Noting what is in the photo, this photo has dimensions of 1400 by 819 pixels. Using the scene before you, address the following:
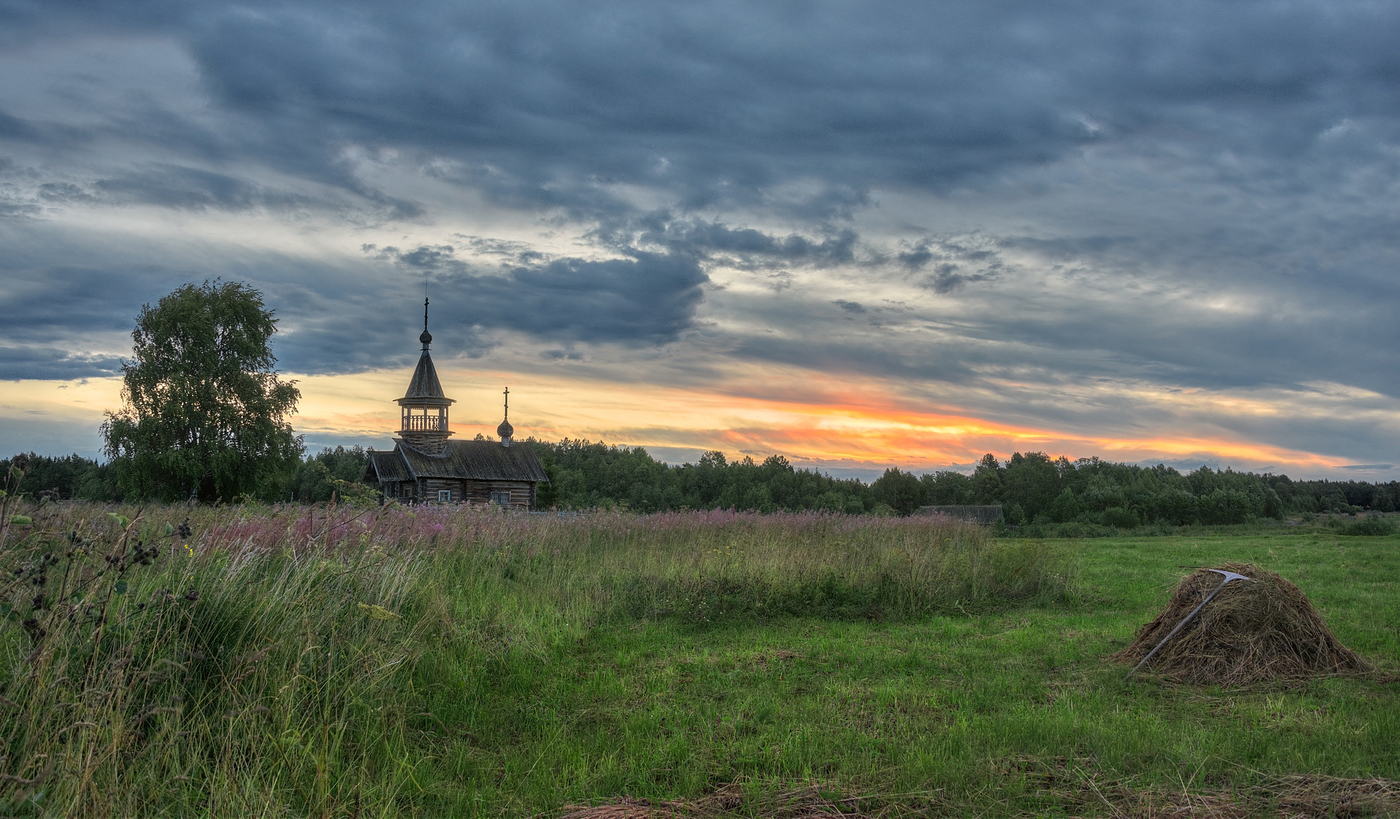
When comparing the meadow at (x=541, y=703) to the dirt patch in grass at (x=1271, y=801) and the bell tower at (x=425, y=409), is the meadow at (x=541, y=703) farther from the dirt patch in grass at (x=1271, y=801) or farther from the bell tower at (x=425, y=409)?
the bell tower at (x=425, y=409)

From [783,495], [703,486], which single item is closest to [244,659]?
[783,495]

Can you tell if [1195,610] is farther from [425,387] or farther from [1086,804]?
[425,387]

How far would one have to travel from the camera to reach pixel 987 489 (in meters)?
70.5

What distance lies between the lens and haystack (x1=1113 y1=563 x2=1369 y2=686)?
23.0ft

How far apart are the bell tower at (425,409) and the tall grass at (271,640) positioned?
109 feet

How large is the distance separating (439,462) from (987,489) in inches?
1903

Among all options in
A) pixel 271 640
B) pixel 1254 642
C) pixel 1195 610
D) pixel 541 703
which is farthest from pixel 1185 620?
pixel 271 640

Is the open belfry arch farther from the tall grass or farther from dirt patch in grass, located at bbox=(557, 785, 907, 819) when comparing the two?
dirt patch in grass, located at bbox=(557, 785, 907, 819)

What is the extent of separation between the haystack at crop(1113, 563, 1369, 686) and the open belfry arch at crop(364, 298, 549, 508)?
1400 inches

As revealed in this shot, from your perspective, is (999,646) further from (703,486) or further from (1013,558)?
(703,486)

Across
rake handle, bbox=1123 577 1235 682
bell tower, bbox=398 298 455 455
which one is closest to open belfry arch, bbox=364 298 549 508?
bell tower, bbox=398 298 455 455

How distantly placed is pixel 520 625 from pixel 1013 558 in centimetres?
830

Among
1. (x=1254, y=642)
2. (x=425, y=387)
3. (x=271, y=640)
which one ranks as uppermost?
(x=425, y=387)

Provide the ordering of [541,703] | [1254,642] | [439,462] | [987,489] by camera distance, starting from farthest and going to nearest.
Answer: [987,489] → [439,462] → [1254,642] → [541,703]
